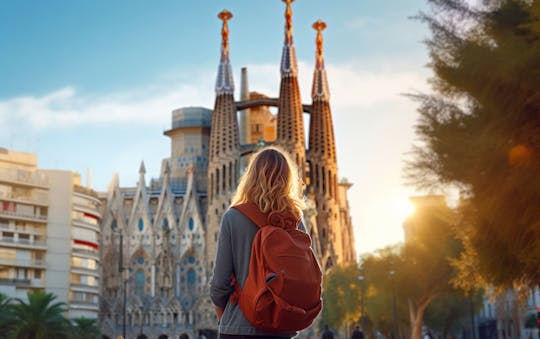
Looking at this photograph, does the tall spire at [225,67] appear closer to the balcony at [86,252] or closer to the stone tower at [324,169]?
the stone tower at [324,169]

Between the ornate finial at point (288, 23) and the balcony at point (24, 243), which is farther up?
the ornate finial at point (288, 23)

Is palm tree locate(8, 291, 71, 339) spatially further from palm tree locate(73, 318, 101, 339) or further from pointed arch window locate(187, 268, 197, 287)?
pointed arch window locate(187, 268, 197, 287)

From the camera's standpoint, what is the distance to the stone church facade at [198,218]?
91312 mm

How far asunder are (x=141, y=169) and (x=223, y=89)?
15.5 metres

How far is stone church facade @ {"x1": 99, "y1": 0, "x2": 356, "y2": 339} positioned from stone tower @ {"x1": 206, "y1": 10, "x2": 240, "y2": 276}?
0.12 meters

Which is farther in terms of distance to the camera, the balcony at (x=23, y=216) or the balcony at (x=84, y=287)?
the balcony at (x=84, y=287)

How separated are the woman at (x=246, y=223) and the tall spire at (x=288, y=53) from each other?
89073 millimetres

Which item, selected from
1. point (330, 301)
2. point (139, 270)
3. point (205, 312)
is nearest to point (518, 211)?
point (330, 301)

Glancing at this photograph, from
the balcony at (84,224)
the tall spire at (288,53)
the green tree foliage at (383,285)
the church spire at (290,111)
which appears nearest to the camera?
the green tree foliage at (383,285)

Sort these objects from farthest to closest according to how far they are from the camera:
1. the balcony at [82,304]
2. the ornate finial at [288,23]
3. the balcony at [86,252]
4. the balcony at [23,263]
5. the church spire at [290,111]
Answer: the ornate finial at [288,23], the church spire at [290,111], the balcony at [86,252], the balcony at [82,304], the balcony at [23,263]

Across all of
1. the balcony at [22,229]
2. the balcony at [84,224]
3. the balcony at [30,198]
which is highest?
the balcony at [30,198]

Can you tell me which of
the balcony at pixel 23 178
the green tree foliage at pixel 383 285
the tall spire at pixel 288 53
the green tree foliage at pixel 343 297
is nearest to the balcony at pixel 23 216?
the balcony at pixel 23 178

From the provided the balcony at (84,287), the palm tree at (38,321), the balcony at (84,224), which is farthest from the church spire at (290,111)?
the palm tree at (38,321)

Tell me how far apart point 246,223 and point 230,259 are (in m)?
0.22
